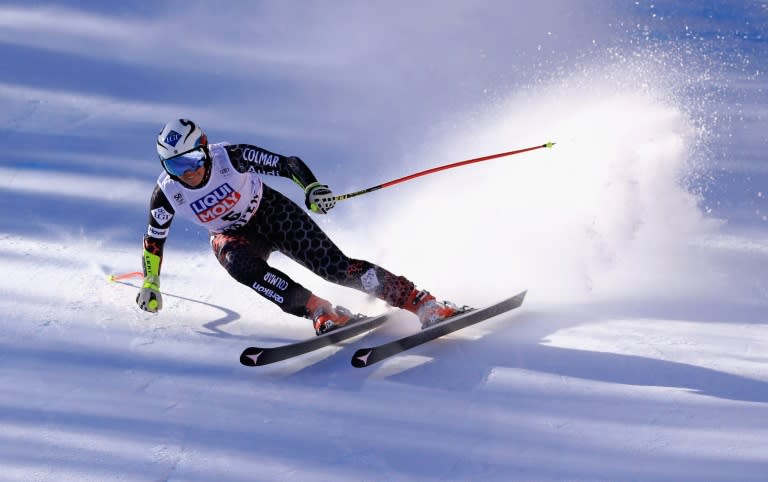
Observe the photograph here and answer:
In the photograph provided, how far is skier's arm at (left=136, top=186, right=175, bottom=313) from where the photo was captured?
4.48 m

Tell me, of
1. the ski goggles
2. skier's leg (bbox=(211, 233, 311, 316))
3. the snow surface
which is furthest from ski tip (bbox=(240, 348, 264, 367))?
the ski goggles

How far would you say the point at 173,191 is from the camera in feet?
14.5

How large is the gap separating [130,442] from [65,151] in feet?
14.2

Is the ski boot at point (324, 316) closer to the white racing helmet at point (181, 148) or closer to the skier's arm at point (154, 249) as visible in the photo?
the skier's arm at point (154, 249)

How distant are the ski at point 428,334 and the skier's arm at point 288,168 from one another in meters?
0.70

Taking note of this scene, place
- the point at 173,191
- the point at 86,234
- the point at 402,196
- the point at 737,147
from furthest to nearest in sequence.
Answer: the point at 737,147
the point at 402,196
the point at 86,234
the point at 173,191

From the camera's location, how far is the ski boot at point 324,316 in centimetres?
446

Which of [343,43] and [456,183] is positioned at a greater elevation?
[343,43]

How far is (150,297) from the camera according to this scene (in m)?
4.48

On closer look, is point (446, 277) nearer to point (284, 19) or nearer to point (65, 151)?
point (65, 151)

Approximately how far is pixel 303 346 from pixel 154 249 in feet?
2.99

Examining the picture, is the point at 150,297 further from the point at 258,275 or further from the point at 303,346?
the point at 303,346

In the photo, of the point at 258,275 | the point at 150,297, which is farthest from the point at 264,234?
the point at 150,297

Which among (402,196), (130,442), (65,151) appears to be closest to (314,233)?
(130,442)
